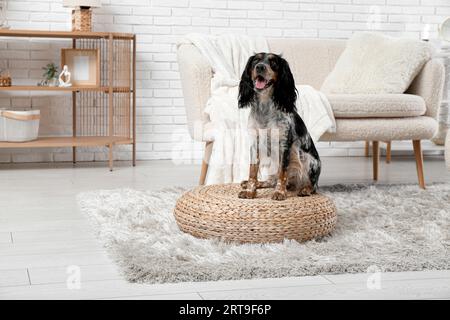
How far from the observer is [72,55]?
177 inches

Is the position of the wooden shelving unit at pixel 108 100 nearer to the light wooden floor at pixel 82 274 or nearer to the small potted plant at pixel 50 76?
the small potted plant at pixel 50 76

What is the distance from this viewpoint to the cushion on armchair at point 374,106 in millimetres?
3498

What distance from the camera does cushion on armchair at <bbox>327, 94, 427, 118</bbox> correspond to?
3498 mm

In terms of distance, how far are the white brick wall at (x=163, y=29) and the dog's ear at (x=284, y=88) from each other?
234cm

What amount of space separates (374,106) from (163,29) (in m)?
1.87

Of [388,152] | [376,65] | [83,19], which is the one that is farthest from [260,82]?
[388,152]

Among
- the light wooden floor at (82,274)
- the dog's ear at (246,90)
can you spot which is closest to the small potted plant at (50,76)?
the light wooden floor at (82,274)

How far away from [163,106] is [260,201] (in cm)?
263

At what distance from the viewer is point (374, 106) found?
11.6 ft

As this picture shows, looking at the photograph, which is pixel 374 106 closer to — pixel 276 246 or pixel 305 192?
pixel 305 192

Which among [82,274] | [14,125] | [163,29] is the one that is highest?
[163,29]

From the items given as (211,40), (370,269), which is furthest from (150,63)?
(370,269)

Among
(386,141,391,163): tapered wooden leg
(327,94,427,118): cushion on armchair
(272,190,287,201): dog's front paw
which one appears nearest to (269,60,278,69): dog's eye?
(272,190,287,201): dog's front paw

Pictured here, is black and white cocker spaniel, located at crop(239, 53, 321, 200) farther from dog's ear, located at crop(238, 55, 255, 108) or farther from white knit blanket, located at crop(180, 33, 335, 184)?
white knit blanket, located at crop(180, 33, 335, 184)
